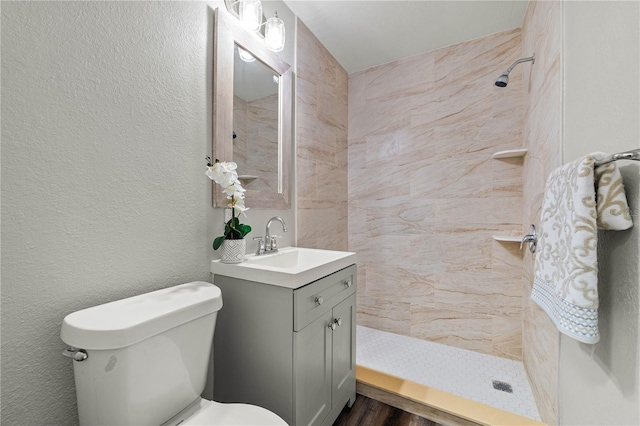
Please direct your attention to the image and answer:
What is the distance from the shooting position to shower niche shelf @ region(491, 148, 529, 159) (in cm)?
173

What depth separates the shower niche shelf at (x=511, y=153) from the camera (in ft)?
5.69

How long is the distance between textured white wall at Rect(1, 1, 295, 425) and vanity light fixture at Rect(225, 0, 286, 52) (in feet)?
0.73

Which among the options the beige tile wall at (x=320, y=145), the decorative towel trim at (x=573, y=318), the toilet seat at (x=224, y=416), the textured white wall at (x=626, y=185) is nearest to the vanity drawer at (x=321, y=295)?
the toilet seat at (x=224, y=416)

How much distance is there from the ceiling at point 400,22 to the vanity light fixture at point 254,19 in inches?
17.1

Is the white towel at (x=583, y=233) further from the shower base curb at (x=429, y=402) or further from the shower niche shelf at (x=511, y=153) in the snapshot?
the shower niche shelf at (x=511, y=153)

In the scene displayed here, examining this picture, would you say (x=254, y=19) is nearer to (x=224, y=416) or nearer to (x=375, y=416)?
(x=224, y=416)

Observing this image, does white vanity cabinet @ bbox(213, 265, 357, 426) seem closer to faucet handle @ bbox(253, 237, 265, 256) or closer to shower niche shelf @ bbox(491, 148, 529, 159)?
faucet handle @ bbox(253, 237, 265, 256)

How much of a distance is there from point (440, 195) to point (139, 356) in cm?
207

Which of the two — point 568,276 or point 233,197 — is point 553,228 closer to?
point 568,276

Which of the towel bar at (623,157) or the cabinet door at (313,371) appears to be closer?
the towel bar at (623,157)

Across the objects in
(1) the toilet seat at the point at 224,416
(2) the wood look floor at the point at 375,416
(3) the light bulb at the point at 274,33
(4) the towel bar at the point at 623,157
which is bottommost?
(2) the wood look floor at the point at 375,416

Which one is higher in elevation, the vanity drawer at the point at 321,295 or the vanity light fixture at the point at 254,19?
the vanity light fixture at the point at 254,19

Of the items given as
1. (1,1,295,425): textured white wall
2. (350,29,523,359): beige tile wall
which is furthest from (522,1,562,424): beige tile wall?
(1,1,295,425): textured white wall

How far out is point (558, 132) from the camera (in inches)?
45.7
